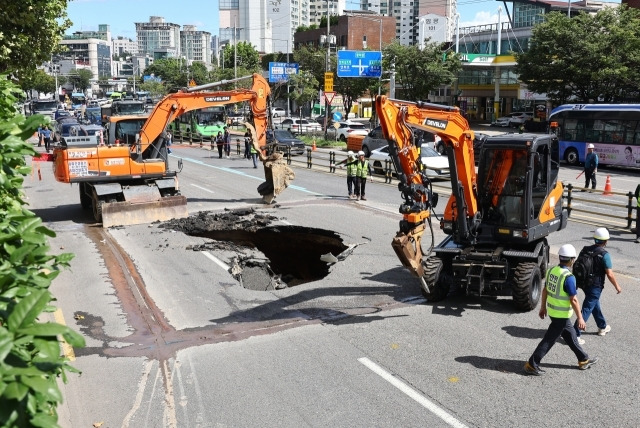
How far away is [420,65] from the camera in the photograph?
55.0 m

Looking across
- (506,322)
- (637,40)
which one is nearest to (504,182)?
(506,322)

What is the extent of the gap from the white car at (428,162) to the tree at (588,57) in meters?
17.5

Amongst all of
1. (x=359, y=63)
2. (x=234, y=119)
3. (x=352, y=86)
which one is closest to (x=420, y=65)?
(x=359, y=63)

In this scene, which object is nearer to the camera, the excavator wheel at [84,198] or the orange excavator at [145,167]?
the orange excavator at [145,167]

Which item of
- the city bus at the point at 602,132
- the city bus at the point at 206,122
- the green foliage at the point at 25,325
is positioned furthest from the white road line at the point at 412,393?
the city bus at the point at 206,122

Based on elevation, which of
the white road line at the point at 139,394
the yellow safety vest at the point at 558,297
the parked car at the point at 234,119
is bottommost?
the white road line at the point at 139,394

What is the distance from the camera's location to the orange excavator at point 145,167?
19.1 metres

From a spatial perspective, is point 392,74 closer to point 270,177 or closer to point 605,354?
point 270,177

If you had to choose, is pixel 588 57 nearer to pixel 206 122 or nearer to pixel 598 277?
pixel 206 122

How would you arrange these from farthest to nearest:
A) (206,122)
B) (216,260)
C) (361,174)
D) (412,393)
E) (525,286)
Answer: (206,122) → (361,174) → (216,260) → (525,286) → (412,393)

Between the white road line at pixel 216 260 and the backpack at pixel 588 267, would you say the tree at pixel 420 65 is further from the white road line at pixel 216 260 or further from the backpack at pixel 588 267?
the backpack at pixel 588 267

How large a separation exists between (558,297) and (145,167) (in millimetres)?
14404

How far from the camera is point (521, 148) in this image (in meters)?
11.4

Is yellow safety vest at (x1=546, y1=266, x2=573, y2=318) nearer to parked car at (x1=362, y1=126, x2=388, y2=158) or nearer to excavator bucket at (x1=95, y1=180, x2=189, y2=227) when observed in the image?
excavator bucket at (x1=95, y1=180, x2=189, y2=227)
